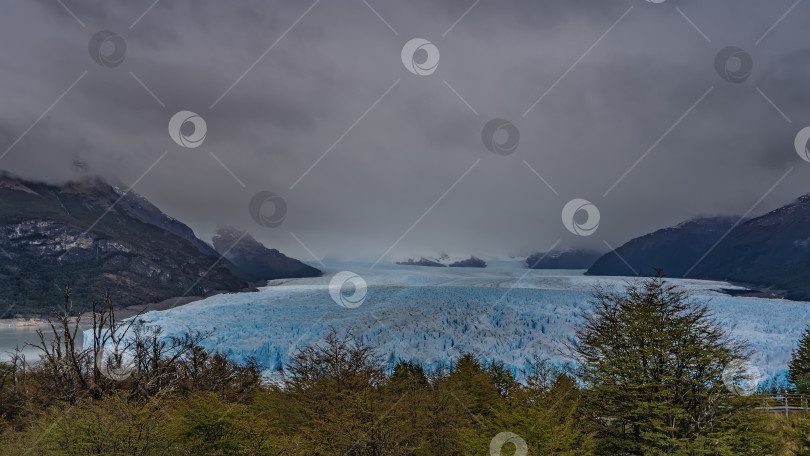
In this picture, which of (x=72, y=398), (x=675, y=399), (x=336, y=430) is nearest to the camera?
(x=336, y=430)

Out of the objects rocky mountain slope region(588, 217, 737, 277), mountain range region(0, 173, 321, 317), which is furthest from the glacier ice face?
mountain range region(0, 173, 321, 317)

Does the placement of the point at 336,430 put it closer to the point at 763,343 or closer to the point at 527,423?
the point at 527,423

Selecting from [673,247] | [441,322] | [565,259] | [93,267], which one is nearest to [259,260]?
[93,267]

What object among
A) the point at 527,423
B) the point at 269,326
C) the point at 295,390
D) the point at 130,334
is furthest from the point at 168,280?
the point at 527,423

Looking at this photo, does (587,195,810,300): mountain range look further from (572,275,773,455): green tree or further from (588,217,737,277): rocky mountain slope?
(572,275,773,455): green tree

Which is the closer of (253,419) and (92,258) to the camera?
(253,419)

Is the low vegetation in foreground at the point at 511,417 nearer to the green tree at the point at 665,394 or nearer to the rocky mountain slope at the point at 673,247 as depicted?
the green tree at the point at 665,394

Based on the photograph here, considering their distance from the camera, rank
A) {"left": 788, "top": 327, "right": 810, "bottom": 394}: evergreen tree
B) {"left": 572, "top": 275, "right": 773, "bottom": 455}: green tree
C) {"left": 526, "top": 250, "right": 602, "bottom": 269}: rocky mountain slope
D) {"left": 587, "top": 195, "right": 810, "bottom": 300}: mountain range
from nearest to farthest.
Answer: {"left": 572, "top": 275, "right": 773, "bottom": 455}: green tree
{"left": 788, "top": 327, "right": 810, "bottom": 394}: evergreen tree
{"left": 587, "top": 195, "right": 810, "bottom": 300}: mountain range
{"left": 526, "top": 250, "right": 602, "bottom": 269}: rocky mountain slope
